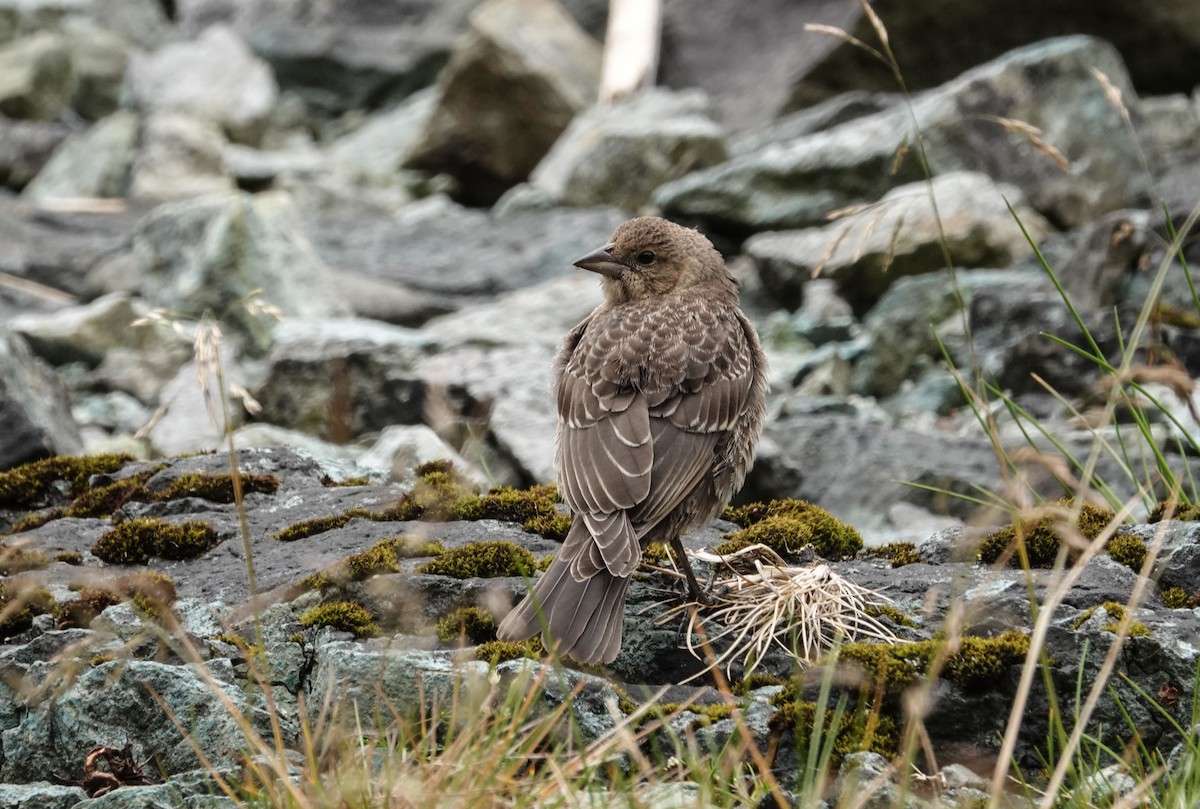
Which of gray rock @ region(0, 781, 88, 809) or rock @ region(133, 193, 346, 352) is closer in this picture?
gray rock @ region(0, 781, 88, 809)

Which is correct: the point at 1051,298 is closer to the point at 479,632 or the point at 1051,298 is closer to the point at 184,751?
the point at 479,632

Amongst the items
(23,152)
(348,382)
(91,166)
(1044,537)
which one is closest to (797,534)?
(1044,537)

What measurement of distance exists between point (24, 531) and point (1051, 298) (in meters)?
7.64

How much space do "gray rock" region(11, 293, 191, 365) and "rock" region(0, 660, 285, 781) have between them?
7.74 metres

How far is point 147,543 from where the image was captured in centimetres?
544

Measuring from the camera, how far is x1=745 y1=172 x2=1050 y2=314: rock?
1157cm

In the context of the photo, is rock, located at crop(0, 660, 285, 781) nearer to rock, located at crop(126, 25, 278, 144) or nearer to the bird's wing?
the bird's wing

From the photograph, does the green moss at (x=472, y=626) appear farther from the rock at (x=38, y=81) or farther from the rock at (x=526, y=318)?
the rock at (x=38, y=81)

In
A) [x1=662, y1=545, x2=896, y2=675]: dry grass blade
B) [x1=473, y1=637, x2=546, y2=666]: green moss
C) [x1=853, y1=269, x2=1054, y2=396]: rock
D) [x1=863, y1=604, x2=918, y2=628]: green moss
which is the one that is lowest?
[x1=853, y1=269, x2=1054, y2=396]: rock

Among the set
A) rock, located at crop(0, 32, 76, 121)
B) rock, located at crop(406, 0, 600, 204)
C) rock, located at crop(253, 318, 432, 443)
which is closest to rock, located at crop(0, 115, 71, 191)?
rock, located at crop(0, 32, 76, 121)

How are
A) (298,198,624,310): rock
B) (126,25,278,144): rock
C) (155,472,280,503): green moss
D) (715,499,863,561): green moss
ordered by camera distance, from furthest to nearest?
(126,25,278,144): rock
(298,198,624,310): rock
(155,472,280,503): green moss
(715,499,863,561): green moss

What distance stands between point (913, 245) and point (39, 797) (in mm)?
8940

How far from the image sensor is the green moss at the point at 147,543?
5.40 m

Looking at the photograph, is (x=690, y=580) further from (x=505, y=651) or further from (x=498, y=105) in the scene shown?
(x=498, y=105)
